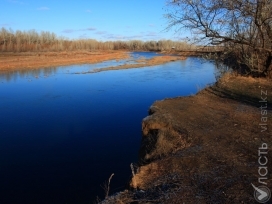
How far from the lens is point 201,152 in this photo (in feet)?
21.1

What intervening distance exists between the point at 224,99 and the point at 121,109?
17.5 ft

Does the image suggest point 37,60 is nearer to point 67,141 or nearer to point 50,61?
point 50,61

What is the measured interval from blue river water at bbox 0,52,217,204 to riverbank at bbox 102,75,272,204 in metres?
1.44

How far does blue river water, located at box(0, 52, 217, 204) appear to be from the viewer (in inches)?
289

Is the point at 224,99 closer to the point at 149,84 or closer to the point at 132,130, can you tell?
the point at 132,130

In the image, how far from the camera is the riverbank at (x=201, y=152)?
487 centimetres

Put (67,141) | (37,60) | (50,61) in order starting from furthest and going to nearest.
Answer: (37,60)
(50,61)
(67,141)

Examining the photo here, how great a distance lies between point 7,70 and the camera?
1310 inches

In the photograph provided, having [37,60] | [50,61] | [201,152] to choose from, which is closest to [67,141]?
[201,152]

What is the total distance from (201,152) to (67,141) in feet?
18.7

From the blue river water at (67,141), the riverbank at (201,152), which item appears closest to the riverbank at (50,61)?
the blue river water at (67,141)

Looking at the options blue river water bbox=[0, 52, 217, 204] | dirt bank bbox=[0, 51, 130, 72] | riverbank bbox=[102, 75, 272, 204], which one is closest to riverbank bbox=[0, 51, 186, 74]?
dirt bank bbox=[0, 51, 130, 72]

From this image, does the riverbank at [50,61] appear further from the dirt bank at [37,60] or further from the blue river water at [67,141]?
the blue river water at [67,141]

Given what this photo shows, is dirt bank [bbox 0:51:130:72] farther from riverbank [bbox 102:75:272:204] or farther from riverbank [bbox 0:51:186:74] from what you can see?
riverbank [bbox 102:75:272:204]
